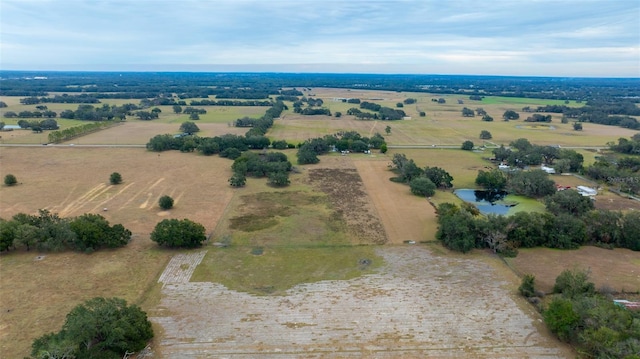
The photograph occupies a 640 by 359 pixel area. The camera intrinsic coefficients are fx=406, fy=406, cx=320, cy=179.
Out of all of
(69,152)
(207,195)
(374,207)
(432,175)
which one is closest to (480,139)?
(432,175)

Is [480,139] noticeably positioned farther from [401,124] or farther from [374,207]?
[374,207]

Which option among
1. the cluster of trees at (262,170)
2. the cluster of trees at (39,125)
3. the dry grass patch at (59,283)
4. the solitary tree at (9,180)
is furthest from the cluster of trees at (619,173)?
the cluster of trees at (39,125)

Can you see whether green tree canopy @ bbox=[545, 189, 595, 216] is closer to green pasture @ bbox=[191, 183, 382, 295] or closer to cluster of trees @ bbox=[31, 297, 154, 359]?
green pasture @ bbox=[191, 183, 382, 295]

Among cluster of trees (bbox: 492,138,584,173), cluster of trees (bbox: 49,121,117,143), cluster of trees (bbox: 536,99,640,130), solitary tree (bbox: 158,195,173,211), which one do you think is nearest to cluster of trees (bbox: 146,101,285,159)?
cluster of trees (bbox: 49,121,117,143)

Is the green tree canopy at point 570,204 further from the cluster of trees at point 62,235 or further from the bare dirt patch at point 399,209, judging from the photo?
the cluster of trees at point 62,235

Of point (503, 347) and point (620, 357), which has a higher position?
point (620, 357)

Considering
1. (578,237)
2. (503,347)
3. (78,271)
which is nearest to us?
(503,347)

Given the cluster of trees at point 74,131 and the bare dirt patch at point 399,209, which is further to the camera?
the cluster of trees at point 74,131

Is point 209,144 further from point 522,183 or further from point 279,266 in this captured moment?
point 522,183
